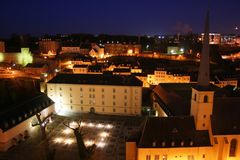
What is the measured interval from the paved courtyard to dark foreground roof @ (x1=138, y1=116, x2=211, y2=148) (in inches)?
260

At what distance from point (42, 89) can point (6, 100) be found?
12.5m

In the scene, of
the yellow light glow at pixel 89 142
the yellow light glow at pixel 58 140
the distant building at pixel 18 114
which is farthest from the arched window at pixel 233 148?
the distant building at pixel 18 114

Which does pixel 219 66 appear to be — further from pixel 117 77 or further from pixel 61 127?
pixel 61 127

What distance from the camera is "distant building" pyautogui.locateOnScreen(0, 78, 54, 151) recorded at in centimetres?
4312

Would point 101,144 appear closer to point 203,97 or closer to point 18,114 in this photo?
point 18,114

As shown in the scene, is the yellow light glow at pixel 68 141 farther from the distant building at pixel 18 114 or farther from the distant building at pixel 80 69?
the distant building at pixel 80 69

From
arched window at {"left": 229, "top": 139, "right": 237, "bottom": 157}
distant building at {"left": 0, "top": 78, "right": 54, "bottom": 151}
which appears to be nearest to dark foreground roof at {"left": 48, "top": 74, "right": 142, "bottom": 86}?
distant building at {"left": 0, "top": 78, "right": 54, "bottom": 151}

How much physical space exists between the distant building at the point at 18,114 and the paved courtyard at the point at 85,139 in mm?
1336

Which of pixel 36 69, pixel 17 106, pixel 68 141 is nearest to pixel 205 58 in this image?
pixel 68 141

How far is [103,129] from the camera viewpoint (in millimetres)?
51812

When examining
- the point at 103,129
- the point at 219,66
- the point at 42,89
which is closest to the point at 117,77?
the point at 103,129

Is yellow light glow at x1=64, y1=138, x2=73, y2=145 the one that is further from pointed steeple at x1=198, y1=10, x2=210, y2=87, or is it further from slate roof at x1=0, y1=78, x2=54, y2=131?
pointed steeple at x1=198, y1=10, x2=210, y2=87

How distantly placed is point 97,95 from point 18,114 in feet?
62.2

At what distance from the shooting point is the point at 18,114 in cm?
4750
